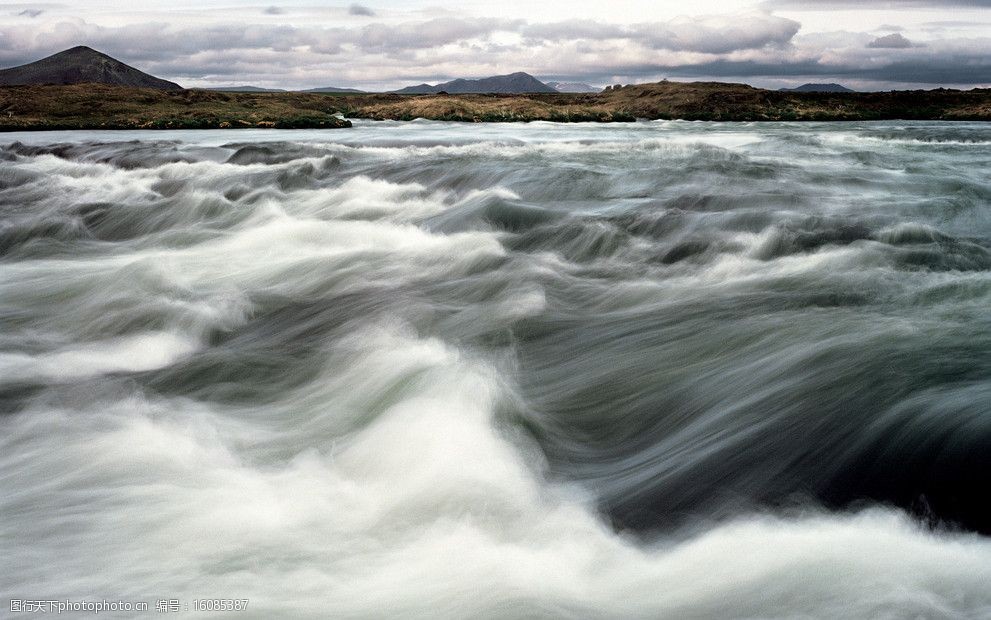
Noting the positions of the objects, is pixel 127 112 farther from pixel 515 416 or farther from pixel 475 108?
pixel 515 416

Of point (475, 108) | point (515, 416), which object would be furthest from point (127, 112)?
point (515, 416)

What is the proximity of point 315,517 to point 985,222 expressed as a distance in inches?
379

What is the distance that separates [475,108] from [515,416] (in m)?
39.2

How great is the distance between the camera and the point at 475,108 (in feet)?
139

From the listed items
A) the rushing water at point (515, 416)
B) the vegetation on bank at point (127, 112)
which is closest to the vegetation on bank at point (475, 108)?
the vegetation on bank at point (127, 112)

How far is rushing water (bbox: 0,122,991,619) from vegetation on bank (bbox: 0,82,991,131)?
26.3 metres

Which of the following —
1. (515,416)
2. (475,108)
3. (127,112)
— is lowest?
(515,416)

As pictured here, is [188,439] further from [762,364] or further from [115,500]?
[762,364]

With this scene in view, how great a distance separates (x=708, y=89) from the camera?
5150cm

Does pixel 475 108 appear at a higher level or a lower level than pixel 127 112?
higher

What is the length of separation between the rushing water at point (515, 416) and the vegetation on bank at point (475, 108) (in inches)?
1036

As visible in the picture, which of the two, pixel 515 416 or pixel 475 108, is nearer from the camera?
pixel 515 416

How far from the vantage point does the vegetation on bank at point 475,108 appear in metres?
34.8

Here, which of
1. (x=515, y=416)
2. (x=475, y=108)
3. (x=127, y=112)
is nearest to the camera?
(x=515, y=416)
